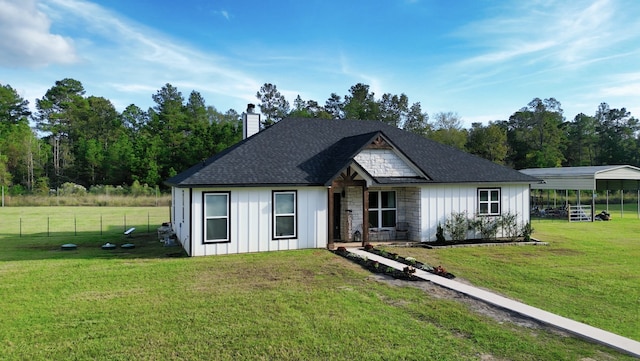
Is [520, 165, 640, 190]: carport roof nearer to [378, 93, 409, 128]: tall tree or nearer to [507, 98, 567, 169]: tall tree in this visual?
[507, 98, 567, 169]: tall tree

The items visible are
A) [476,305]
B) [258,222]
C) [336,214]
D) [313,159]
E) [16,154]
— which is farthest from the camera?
[16,154]

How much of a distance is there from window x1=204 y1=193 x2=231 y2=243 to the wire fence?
9.10 m

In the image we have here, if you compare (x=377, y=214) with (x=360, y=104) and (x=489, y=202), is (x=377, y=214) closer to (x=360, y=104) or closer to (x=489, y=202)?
(x=489, y=202)

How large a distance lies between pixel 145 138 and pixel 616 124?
73.6 m


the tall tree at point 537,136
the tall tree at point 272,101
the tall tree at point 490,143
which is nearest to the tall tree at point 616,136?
the tall tree at point 537,136

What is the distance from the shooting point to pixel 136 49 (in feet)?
74.1

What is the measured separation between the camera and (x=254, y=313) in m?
7.71

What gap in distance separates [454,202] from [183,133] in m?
53.3

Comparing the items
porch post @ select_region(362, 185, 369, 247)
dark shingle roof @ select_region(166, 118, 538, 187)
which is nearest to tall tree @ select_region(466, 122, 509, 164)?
dark shingle roof @ select_region(166, 118, 538, 187)

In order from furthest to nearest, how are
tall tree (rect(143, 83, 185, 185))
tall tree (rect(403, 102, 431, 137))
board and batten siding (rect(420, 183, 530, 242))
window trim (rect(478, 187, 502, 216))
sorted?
tall tree (rect(403, 102, 431, 137)), tall tree (rect(143, 83, 185, 185)), window trim (rect(478, 187, 502, 216)), board and batten siding (rect(420, 183, 530, 242))

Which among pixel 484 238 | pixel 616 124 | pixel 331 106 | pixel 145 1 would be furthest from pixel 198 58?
pixel 616 124

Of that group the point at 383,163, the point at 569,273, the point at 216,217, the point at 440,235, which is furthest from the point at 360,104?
the point at 569,273

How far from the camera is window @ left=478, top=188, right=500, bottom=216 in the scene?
17.3m

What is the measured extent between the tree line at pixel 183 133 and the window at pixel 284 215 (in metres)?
37.6
